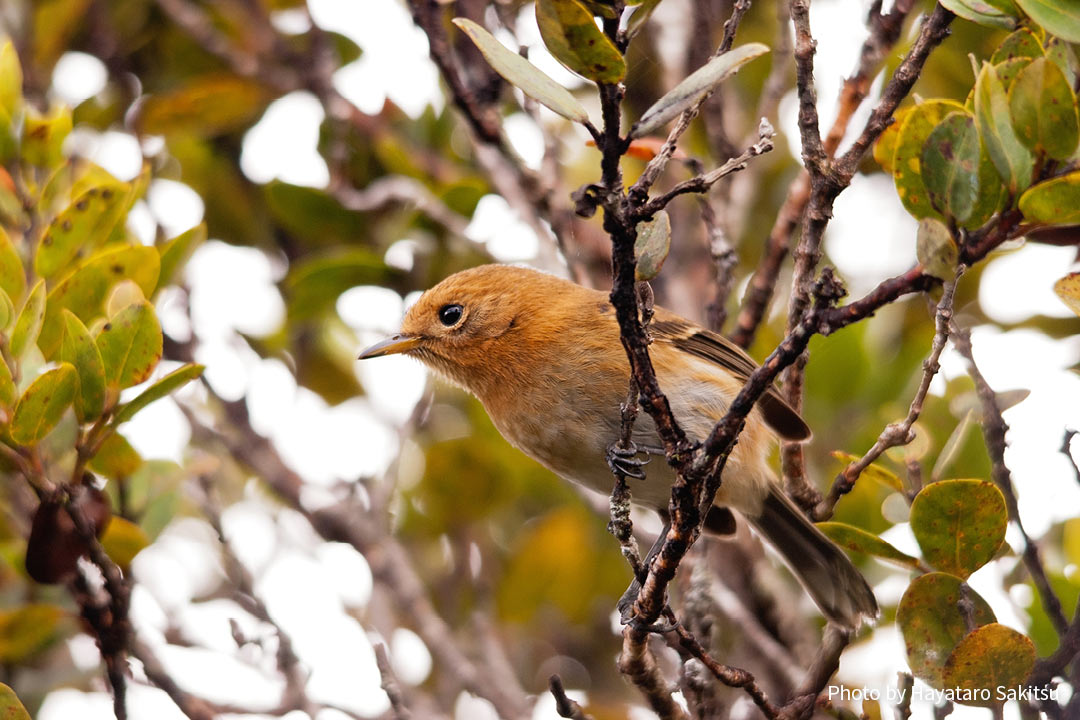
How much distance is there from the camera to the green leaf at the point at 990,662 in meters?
2.49

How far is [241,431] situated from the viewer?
15.2 feet

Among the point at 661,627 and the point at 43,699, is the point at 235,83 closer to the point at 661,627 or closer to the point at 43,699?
the point at 43,699

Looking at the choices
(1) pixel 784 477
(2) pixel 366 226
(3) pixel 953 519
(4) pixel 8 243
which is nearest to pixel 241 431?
(2) pixel 366 226

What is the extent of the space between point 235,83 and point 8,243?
176 cm

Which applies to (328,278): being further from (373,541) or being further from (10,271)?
(10,271)

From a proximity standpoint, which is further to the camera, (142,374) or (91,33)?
(91,33)

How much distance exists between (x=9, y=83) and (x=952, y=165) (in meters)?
2.74

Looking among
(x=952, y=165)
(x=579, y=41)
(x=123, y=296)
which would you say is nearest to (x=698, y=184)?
(x=579, y=41)

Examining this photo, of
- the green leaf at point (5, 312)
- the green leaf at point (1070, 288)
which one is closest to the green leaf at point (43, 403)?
the green leaf at point (5, 312)

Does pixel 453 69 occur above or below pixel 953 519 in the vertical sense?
above

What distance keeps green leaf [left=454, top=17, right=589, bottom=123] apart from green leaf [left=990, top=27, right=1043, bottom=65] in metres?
1.20

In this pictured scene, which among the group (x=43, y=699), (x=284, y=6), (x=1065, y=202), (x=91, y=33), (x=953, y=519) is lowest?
(x=43, y=699)

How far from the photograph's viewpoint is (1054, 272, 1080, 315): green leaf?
2414mm

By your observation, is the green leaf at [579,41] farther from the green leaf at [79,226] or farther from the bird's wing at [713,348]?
the bird's wing at [713,348]
